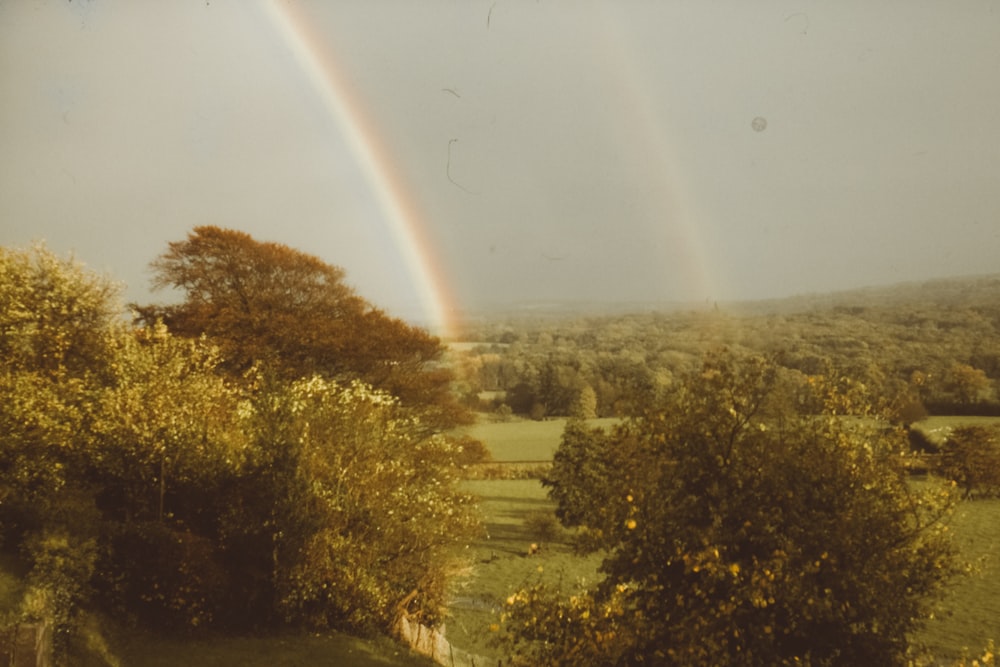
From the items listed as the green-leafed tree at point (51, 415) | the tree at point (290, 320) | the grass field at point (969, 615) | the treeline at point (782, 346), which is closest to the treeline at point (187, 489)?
the green-leafed tree at point (51, 415)

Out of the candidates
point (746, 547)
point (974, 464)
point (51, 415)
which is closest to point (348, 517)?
point (51, 415)

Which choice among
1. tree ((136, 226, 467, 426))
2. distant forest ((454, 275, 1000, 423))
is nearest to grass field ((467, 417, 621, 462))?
distant forest ((454, 275, 1000, 423))

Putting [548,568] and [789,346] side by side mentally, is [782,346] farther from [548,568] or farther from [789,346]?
[789,346]

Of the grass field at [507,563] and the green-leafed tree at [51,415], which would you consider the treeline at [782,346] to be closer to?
the grass field at [507,563]

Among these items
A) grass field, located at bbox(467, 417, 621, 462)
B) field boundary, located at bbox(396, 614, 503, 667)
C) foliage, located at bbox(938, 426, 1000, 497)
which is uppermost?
foliage, located at bbox(938, 426, 1000, 497)

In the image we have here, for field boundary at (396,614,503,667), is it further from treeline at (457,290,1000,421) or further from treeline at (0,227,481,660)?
treeline at (457,290,1000,421)

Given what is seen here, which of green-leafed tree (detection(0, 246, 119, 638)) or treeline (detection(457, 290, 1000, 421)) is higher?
green-leafed tree (detection(0, 246, 119, 638))
